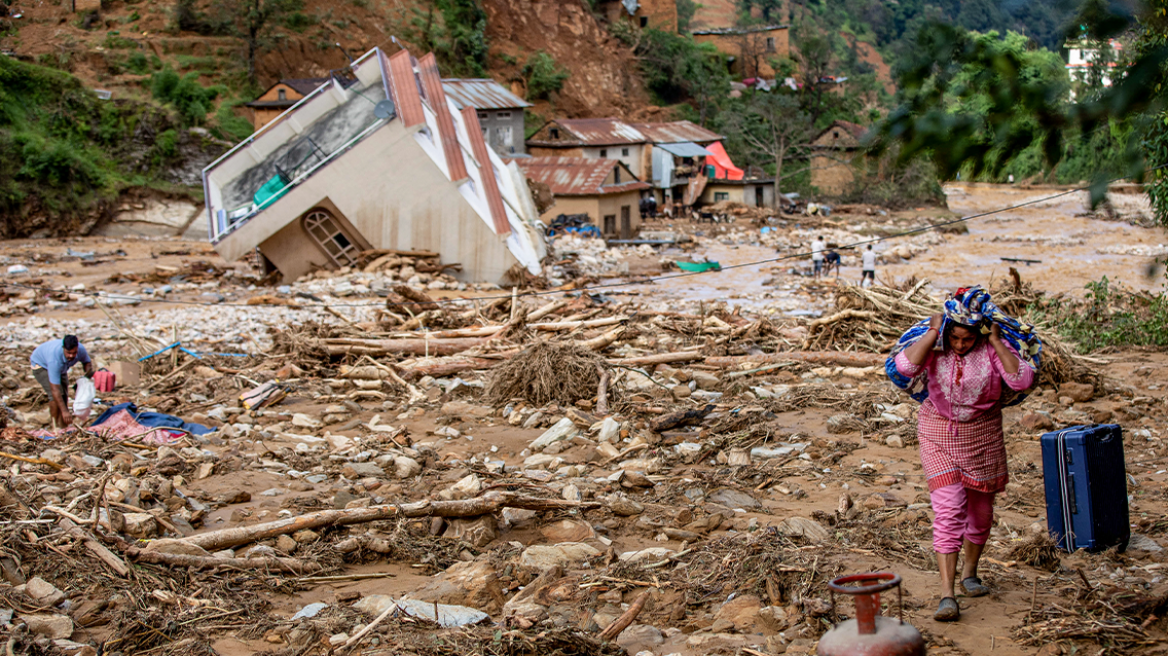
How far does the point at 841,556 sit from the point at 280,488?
160 inches

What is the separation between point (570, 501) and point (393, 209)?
14.8 metres

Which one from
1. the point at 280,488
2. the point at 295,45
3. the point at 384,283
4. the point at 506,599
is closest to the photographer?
the point at 506,599

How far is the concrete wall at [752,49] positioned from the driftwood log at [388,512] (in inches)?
2405

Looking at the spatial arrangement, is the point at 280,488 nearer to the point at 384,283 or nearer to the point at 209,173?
the point at 384,283

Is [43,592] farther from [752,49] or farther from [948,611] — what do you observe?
[752,49]

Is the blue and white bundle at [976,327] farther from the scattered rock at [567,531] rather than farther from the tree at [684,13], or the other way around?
the tree at [684,13]

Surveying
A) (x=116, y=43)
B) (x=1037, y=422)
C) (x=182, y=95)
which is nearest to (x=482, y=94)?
(x=182, y=95)

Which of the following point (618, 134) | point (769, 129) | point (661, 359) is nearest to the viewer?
point (661, 359)

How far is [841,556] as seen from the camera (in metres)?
4.61

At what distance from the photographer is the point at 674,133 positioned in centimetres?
4400

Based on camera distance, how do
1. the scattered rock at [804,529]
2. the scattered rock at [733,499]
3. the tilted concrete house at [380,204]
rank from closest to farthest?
the scattered rock at [804,529] → the scattered rock at [733,499] → the tilted concrete house at [380,204]

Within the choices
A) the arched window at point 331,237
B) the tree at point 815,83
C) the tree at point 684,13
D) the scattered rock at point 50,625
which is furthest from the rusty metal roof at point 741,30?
the scattered rock at point 50,625

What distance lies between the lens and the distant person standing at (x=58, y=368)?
7.91m

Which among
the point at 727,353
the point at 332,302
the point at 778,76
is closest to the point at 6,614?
the point at 727,353
